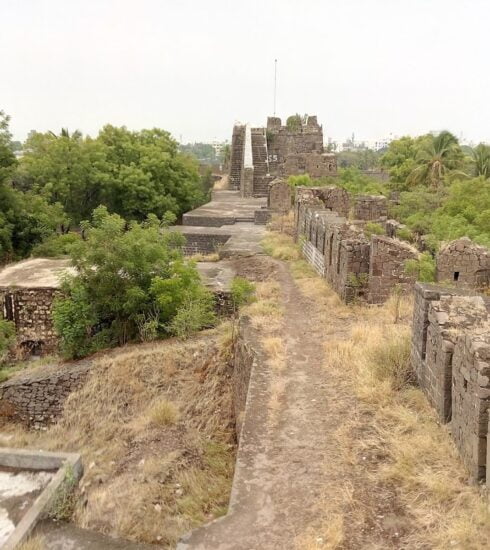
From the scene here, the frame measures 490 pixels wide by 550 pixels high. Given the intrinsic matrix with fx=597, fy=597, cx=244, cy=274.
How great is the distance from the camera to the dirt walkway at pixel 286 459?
15.5 ft

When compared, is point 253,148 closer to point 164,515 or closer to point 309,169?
point 309,169

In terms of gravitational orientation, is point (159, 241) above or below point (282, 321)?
above

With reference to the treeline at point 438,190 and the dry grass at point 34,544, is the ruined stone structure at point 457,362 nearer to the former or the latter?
the dry grass at point 34,544

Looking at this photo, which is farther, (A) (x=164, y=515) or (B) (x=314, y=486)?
(A) (x=164, y=515)

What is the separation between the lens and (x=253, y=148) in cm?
3475

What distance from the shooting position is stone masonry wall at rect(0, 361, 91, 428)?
10773 millimetres

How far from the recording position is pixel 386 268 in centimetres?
1065

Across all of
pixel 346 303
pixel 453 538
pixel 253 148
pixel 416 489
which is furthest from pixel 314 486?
pixel 253 148

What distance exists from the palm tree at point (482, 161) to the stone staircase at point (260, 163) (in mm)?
10079

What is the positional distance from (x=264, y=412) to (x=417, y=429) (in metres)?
1.73

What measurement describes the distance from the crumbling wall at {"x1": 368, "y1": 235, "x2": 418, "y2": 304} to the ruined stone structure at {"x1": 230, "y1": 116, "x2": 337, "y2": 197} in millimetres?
18312

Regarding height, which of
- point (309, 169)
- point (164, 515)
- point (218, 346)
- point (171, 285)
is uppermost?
point (309, 169)

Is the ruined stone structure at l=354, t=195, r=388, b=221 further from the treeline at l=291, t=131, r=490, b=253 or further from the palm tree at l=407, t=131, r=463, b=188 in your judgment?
the palm tree at l=407, t=131, r=463, b=188

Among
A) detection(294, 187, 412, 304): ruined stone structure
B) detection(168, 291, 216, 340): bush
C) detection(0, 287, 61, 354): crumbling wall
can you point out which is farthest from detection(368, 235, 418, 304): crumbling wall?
detection(0, 287, 61, 354): crumbling wall
